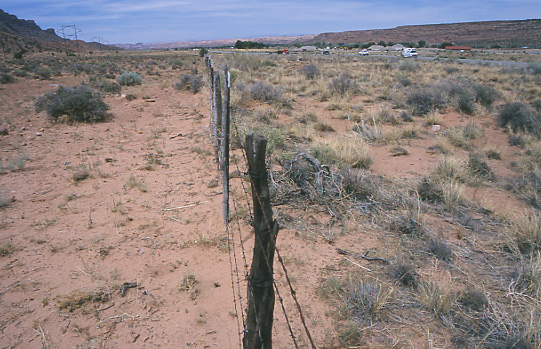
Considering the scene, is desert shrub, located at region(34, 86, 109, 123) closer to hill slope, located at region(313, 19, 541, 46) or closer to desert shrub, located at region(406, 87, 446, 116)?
desert shrub, located at region(406, 87, 446, 116)

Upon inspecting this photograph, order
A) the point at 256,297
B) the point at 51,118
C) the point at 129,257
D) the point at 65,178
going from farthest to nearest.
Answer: the point at 51,118 → the point at 65,178 → the point at 129,257 → the point at 256,297

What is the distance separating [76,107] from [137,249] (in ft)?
28.7

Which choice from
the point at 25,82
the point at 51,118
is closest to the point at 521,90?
the point at 51,118

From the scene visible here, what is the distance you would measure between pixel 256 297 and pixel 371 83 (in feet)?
58.9

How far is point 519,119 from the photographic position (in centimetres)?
1062

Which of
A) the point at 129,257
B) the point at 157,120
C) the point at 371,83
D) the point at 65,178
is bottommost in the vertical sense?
the point at 129,257

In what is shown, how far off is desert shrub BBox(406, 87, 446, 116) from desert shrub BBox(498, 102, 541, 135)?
2253mm

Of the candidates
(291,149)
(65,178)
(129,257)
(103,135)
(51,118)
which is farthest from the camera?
(51,118)

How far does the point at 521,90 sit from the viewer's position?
1633cm

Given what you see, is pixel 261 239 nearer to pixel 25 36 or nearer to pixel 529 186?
→ pixel 529 186

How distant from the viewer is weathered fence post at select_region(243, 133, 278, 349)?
2088 mm

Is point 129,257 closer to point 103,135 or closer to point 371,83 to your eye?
point 103,135

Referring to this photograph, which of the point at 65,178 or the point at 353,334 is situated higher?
the point at 65,178

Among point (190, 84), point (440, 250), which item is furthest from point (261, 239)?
point (190, 84)
